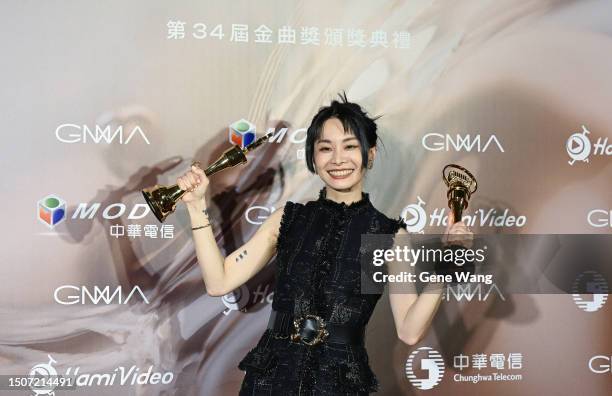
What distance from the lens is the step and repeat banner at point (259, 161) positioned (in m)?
2.86

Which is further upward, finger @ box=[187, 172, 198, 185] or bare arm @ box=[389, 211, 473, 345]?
finger @ box=[187, 172, 198, 185]

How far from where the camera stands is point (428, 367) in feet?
10.2

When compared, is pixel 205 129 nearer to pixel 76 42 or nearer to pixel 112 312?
pixel 76 42

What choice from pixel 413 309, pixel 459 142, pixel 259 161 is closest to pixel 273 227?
pixel 413 309

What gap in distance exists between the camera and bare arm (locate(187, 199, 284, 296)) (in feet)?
7.52

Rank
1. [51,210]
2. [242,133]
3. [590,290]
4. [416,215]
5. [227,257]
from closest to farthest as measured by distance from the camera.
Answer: [227,257]
[51,210]
[242,133]
[416,215]
[590,290]

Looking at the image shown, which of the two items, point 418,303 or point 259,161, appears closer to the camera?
point 418,303

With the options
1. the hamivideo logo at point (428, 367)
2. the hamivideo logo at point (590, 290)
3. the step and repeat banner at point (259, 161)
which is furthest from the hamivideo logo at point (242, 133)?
the hamivideo logo at point (590, 290)

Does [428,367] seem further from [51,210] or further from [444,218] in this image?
[51,210]

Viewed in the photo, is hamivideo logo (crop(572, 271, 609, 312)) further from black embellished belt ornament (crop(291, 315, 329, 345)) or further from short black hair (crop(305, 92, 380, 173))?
black embellished belt ornament (crop(291, 315, 329, 345))

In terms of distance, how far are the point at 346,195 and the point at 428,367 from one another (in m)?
1.13

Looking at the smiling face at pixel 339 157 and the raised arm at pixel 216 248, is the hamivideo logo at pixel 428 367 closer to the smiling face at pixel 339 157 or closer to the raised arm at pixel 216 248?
the raised arm at pixel 216 248

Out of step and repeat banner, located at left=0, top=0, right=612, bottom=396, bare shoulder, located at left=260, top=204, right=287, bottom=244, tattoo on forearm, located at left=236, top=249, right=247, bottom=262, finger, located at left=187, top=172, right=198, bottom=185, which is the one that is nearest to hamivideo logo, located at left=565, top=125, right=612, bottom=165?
step and repeat banner, located at left=0, top=0, right=612, bottom=396

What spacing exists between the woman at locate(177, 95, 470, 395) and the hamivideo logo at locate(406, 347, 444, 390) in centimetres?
A: 90
